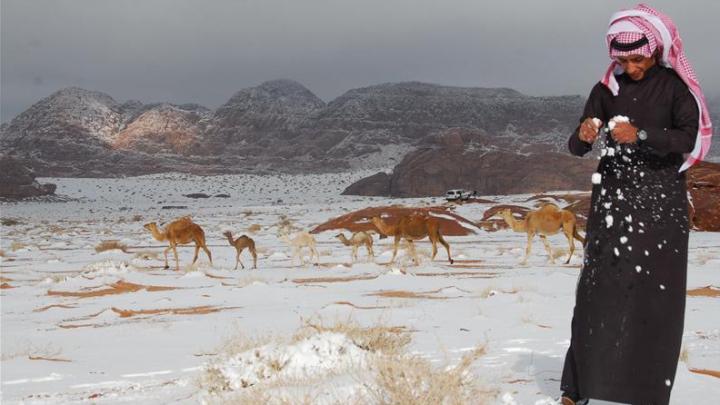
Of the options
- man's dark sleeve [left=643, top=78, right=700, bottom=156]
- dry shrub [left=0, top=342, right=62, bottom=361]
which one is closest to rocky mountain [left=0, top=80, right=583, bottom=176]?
dry shrub [left=0, top=342, right=62, bottom=361]

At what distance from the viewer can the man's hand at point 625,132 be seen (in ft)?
9.81

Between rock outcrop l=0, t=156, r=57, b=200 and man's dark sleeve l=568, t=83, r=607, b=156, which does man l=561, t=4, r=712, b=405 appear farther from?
rock outcrop l=0, t=156, r=57, b=200

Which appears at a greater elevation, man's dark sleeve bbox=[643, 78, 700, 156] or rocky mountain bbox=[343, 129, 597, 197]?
man's dark sleeve bbox=[643, 78, 700, 156]

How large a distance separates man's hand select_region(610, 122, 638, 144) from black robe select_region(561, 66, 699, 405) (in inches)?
2.8

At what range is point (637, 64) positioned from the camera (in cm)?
321

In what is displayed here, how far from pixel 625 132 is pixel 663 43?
537 millimetres

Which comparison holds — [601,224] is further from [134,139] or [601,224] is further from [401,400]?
[134,139]

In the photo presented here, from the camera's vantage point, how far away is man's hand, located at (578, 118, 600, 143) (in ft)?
10.5

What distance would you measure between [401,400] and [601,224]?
1304mm

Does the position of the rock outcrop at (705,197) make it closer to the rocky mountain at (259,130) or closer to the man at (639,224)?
the man at (639,224)

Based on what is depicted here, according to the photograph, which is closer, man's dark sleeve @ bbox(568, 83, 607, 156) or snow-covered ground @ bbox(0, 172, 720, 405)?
man's dark sleeve @ bbox(568, 83, 607, 156)

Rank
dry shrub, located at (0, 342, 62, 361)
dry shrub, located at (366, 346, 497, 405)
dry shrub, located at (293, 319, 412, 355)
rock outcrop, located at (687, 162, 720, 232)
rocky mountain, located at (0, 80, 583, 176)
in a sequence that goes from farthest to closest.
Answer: rocky mountain, located at (0, 80, 583, 176), rock outcrop, located at (687, 162, 720, 232), dry shrub, located at (0, 342, 62, 361), dry shrub, located at (293, 319, 412, 355), dry shrub, located at (366, 346, 497, 405)

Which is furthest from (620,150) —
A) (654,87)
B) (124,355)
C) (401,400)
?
(124,355)

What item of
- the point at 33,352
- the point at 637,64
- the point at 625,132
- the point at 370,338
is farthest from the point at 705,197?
the point at 33,352
